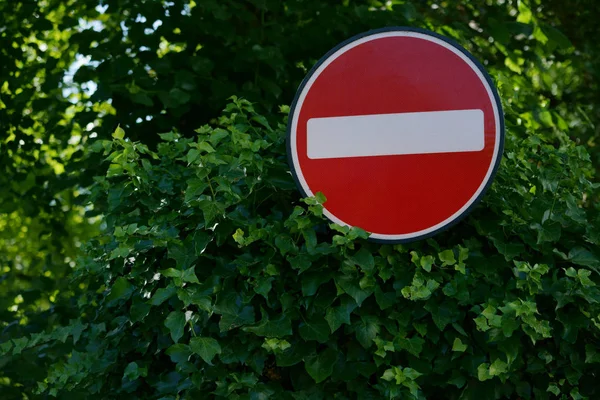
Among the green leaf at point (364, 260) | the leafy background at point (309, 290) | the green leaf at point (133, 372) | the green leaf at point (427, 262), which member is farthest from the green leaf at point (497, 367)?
the green leaf at point (133, 372)

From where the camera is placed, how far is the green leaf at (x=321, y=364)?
2.03 metres

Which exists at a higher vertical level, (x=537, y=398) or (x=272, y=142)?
(x=272, y=142)

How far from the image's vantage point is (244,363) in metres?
2.06

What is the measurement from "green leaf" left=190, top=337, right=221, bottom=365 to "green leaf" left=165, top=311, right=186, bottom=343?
0.13 ft

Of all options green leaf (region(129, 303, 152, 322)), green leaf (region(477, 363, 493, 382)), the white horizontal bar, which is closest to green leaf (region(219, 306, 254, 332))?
green leaf (region(129, 303, 152, 322))

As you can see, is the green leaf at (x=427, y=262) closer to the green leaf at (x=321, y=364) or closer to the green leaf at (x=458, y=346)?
the green leaf at (x=458, y=346)

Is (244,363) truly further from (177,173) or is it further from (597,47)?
(597,47)

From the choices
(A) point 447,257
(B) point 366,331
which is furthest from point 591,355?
(B) point 366,331

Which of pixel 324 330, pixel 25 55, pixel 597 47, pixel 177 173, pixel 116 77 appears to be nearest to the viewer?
pixel 324 330

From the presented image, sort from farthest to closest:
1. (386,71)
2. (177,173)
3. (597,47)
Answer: (597,47), (177,173), (386,71)

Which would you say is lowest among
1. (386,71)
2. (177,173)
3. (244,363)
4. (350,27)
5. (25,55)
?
(25,55)

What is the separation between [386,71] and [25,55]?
4261mm

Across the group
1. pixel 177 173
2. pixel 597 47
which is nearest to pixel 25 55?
pixel 177 173

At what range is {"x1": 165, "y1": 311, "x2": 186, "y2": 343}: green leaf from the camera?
6.55 ft
